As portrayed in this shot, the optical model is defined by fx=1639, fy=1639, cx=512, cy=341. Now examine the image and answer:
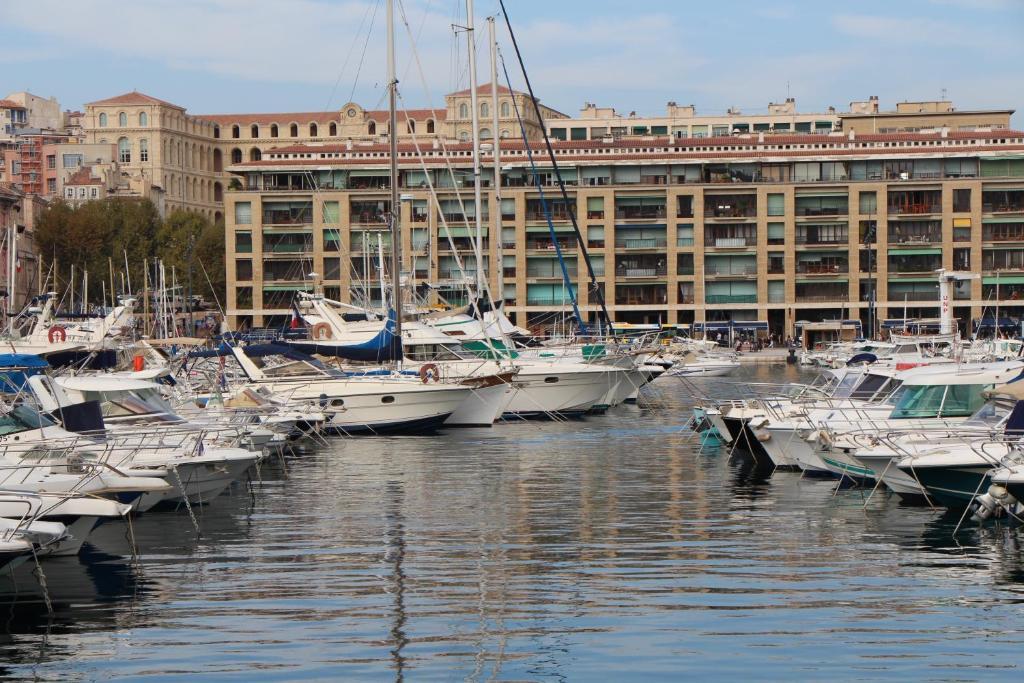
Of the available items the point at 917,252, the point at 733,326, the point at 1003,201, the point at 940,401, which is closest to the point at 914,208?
the point at 917,252

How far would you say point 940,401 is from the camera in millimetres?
34156

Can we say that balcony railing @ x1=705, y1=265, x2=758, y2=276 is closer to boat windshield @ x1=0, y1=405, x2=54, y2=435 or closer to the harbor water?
the harbor water

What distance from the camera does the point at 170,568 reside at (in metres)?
24.6

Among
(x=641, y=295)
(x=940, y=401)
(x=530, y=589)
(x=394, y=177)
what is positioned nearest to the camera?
(x=530, y=589)

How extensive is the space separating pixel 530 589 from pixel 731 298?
396 ft

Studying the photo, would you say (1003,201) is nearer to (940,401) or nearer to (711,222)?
(711,222)

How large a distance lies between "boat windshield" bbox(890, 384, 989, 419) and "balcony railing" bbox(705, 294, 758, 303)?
107 m

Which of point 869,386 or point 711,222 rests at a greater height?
point 711,222

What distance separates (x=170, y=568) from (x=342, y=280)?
11865 centimetres

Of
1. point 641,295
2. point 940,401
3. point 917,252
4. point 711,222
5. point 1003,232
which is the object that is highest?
point 711,222

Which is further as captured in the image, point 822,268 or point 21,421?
point 822,268

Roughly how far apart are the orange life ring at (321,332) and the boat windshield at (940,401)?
29.3 metres

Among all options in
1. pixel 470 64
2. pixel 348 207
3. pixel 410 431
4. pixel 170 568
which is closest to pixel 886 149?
pixel 348 207

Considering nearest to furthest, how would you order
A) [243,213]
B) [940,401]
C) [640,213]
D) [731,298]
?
[940,401]
[731,298]
[640,213]
[243,213]
